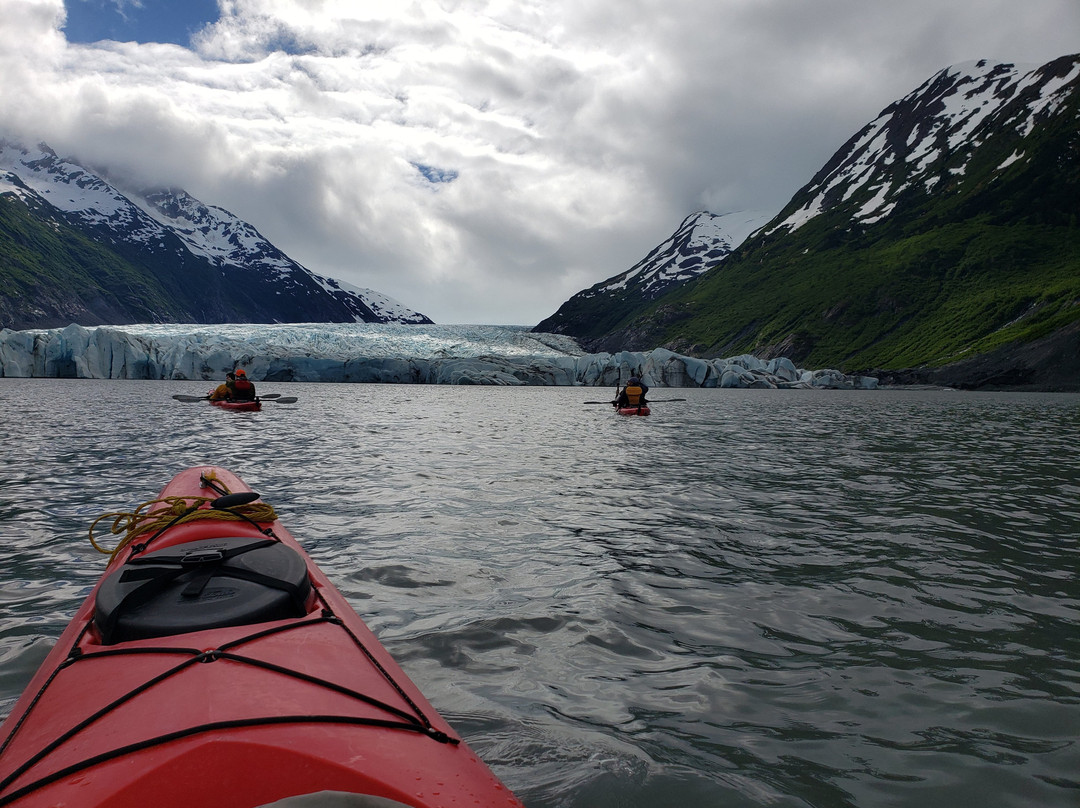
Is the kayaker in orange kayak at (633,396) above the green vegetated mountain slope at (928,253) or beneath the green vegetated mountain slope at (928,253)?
beneath

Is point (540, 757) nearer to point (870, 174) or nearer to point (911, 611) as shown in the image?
point (911, 611)

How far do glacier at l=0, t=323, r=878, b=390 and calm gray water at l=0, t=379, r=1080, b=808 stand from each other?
5243 centimetres

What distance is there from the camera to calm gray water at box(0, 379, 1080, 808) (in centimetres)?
354

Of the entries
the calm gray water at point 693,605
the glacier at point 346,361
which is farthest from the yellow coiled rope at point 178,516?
the glacier at point 346,361

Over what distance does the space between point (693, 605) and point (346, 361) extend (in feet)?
209

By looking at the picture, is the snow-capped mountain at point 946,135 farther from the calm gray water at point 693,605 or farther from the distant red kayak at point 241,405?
the calm gray water at point 693,605

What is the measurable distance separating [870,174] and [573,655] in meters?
215

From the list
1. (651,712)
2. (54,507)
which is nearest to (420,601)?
(651,712)

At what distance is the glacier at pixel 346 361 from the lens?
6050cm

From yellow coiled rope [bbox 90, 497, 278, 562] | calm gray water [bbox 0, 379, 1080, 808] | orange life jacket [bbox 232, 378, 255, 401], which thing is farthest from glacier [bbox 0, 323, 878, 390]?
yellow coiled rope [bbox 90, 497, 278, 562]

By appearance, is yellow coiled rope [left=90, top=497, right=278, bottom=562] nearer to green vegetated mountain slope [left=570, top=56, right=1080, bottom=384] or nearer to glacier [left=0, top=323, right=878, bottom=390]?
glacier [left=0, top=323, right=878, bottom=390]

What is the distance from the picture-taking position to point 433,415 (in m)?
28.7

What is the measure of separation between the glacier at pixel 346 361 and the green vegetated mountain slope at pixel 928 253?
33106 millimetres

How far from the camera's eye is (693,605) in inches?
235
